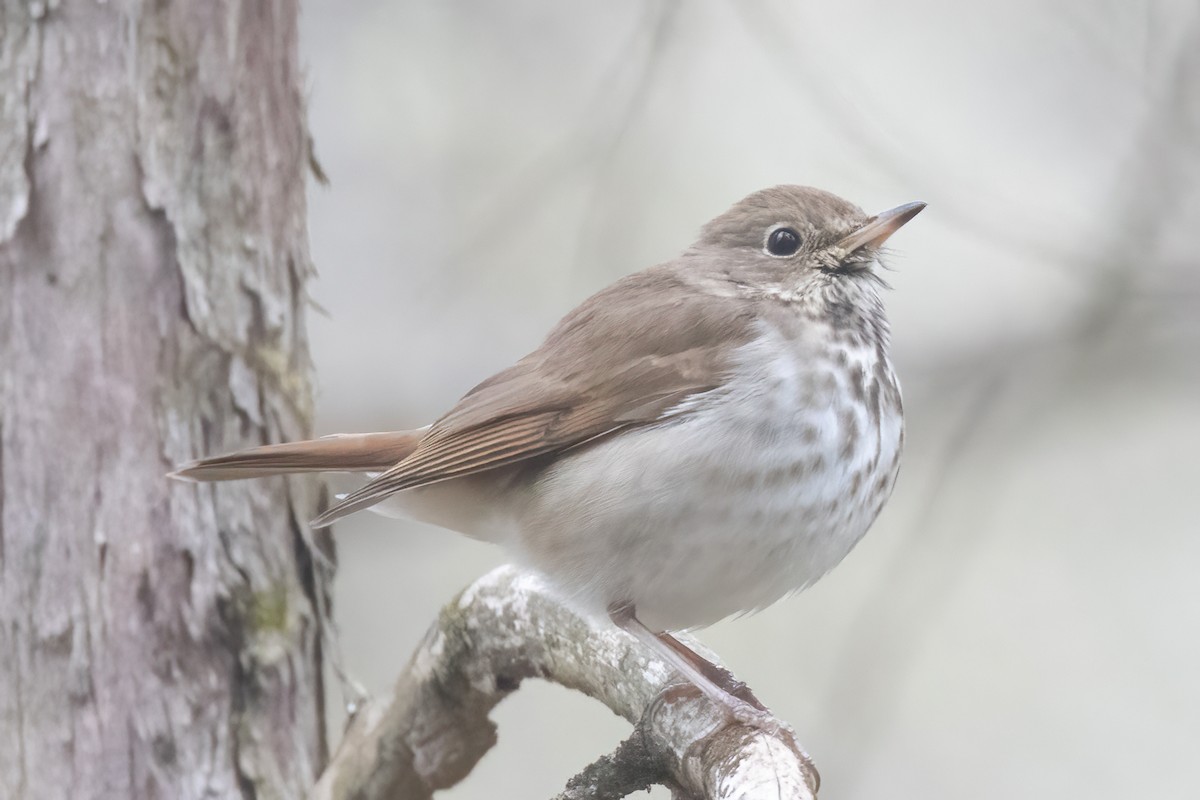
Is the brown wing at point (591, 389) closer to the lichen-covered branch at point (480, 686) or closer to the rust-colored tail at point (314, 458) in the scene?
the rust-colored tail at point (314, 458)

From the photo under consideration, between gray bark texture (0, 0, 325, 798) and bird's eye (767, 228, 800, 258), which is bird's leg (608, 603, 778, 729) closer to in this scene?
gray bark texture (0, 0, 325, 798)

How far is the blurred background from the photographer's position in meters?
4.53

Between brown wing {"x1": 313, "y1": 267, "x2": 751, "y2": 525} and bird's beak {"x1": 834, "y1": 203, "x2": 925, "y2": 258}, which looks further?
bird's beak {"x1": 834, "y1": 203, "x2": 925, "y2": 258}

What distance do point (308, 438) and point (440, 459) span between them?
1.71 feet

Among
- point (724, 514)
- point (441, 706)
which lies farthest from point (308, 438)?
point (724, 514)

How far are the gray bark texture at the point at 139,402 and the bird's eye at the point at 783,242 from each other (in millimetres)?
1250

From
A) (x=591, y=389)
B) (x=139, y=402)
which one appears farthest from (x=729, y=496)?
(x=139, y=402)

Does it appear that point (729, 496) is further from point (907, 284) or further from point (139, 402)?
point (907, 284)

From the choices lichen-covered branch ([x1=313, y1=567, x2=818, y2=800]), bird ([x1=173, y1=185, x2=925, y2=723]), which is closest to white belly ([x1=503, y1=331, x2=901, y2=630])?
bird ([x1=173, y1=185, x2=925, y2=723])

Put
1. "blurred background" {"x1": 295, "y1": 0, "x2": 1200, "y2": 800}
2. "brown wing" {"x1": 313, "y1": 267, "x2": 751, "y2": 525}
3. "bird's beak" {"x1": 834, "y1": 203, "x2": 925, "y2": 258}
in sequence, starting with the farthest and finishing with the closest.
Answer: "blurred background" {"x1": 295, "y1": 0, "x2": 1200, "y2": 800}
"bird's beak" {"x1": 834, "y1": 203, "x2": 925, "y2": 258}
"brown wing" {"x1": 313, "y1": 267, "x2": 751, "y2": 525}

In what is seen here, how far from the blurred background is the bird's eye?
1190mm

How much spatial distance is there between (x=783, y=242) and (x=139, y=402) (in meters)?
1.60

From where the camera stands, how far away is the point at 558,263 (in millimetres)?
5734

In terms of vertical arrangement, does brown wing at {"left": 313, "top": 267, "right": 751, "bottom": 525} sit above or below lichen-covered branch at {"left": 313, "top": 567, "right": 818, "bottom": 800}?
above
